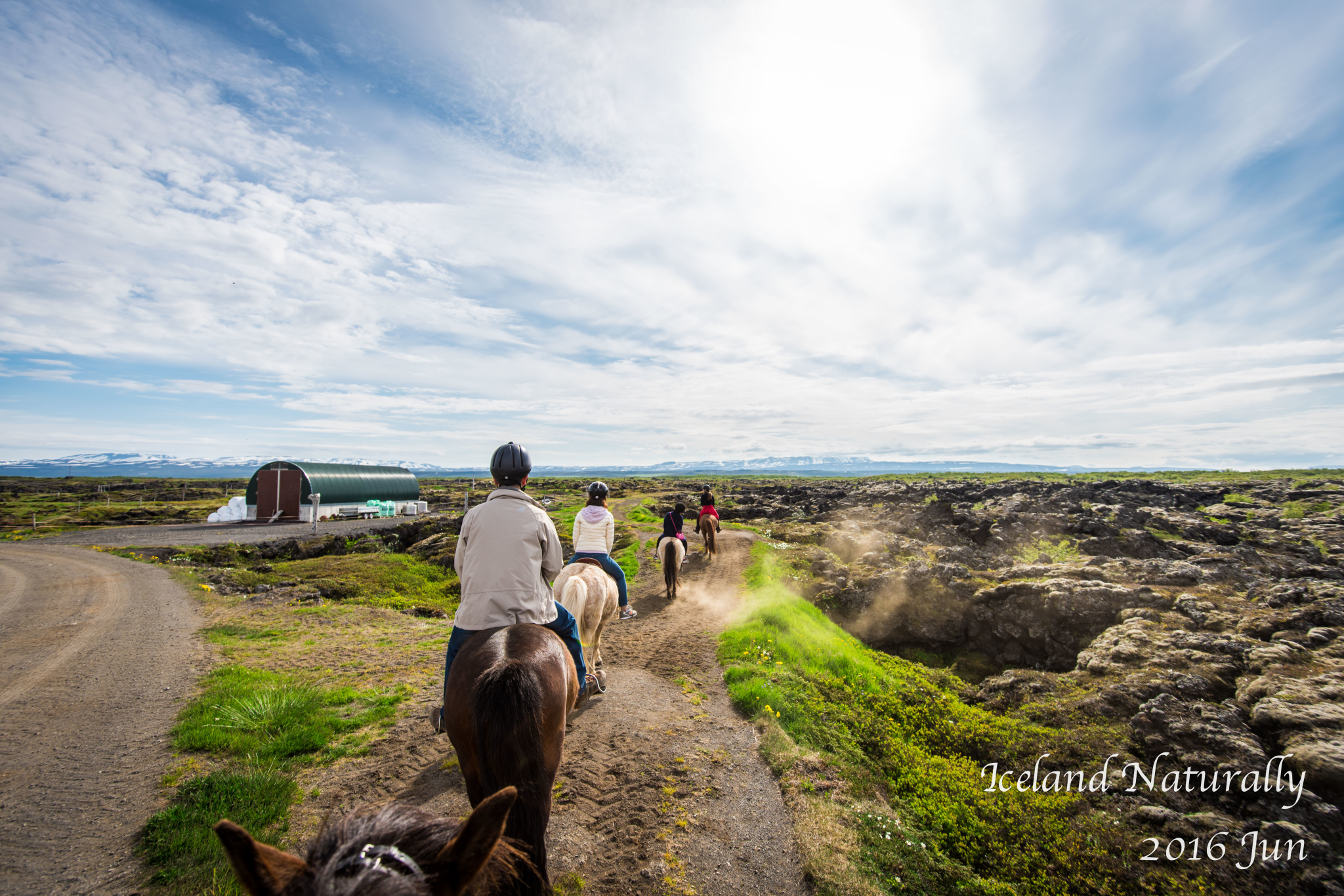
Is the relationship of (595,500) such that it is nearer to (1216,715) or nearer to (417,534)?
(1216,715)

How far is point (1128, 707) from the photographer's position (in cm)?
916

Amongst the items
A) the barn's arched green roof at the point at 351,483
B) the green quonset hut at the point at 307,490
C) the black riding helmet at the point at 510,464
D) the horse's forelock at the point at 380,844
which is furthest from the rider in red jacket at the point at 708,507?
the barn's arched green roof at the point at 351,483

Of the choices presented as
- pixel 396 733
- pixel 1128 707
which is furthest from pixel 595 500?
pixel 1128 707

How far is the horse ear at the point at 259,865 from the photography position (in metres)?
1.98

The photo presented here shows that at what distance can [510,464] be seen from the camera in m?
6.38

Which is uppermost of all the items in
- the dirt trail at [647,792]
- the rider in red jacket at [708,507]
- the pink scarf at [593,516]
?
the pink scarf at [593,516]

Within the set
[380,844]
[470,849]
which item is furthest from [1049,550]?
[380,844]

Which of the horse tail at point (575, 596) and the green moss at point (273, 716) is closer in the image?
the green moss at point (273, 716)

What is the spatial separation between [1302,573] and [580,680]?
2432cm

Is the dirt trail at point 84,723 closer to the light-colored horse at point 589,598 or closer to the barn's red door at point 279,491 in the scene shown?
the light-colored horse at point 589,598

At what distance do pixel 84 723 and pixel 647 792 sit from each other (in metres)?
9.07

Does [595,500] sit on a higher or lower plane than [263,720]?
higher

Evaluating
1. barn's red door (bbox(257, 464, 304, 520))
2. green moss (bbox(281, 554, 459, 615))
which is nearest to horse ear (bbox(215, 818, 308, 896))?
green moss (bbox(281, 554, 459, 615))

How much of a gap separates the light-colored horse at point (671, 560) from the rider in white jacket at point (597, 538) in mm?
5776
